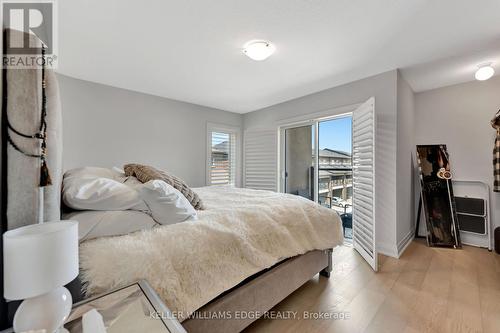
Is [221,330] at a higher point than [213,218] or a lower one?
→ lower

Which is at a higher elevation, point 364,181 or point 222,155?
point 222,155

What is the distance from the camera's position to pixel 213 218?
1424 millimetres

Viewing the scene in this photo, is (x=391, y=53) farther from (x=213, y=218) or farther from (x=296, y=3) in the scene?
(x=213, y=218)

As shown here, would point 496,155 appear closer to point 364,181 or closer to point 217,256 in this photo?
point 364,181

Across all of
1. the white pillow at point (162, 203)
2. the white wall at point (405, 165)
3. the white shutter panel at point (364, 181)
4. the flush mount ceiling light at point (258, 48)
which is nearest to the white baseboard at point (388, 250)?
the white wall at point (405, 165)

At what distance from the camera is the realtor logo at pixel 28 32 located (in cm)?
74

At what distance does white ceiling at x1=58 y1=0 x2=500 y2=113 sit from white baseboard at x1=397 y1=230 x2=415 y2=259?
7.34 feet

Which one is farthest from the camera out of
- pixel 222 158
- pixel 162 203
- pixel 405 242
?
pixel 222 158

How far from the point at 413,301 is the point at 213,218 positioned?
1.83 meters

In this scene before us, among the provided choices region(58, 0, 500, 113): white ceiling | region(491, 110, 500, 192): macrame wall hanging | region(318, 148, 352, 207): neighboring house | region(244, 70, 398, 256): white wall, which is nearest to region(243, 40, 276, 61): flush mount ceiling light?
region(58, 0, 500, 113): white ceiling

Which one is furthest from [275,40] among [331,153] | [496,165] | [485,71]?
[496,165]

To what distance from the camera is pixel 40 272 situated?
0.58 m

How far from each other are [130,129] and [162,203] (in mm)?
2537

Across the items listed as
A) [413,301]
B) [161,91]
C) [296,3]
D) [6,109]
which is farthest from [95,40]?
[413,301]
